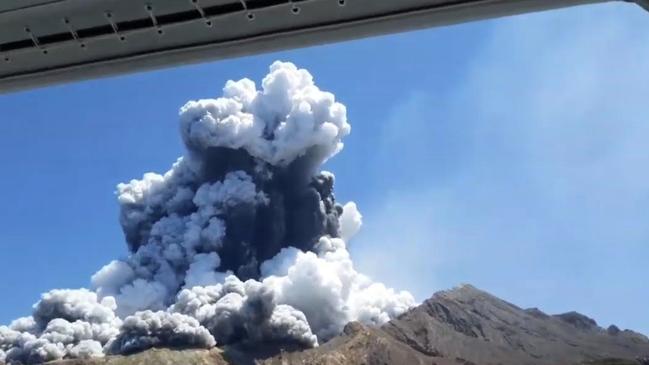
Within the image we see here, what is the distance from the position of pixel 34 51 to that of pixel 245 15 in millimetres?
2270

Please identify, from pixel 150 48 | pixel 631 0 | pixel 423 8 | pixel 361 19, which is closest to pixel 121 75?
pixel 150 48

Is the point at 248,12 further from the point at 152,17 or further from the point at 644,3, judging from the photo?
the point at 644,3

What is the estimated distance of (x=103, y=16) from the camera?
6.42m

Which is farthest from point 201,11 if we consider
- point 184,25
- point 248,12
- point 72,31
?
point 72,31

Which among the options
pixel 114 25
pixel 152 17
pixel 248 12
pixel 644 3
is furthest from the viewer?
pixel 114 25

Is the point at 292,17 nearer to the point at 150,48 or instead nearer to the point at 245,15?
the point at 245,15

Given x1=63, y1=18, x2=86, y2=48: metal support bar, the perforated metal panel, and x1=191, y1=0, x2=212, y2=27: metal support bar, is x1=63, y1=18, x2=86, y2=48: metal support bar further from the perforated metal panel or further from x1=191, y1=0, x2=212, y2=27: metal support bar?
x1=191, y1=0, x2=212, y2=27: metal support bar

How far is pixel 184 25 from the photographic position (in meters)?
6.39

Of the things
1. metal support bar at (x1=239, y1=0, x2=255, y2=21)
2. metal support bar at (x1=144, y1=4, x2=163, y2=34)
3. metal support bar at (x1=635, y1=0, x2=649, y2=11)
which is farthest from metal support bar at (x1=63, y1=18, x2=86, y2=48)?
metal support bar at (x1=635, y1=0, x2=649, y2=11)

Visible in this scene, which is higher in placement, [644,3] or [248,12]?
[248,12]

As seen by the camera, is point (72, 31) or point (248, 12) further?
point (72, 31)

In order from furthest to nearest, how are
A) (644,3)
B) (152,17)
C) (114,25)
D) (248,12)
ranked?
(114,25), (152,17), (248,12), (644,3)

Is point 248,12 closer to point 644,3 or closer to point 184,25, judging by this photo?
point 184,25

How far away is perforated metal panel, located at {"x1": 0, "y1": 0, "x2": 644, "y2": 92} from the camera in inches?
237
